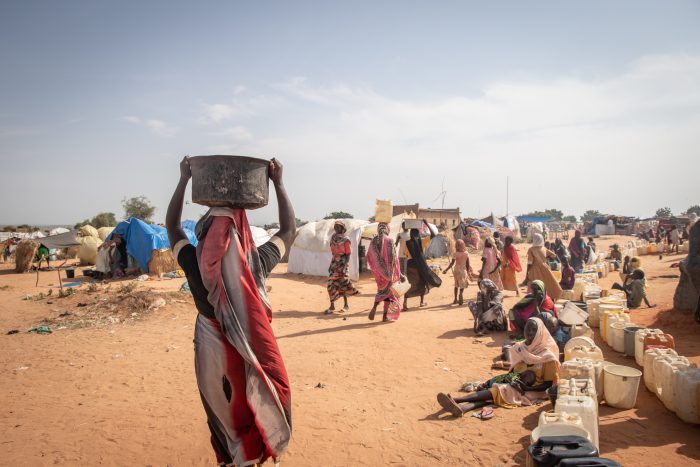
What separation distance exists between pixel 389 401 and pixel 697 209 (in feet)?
281

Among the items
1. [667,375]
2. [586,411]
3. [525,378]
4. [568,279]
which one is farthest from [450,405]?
[568,279]

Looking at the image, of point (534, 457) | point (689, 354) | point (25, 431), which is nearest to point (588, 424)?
point (534, 457)

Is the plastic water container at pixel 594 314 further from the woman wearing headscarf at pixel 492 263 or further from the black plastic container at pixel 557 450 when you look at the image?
the black plastic container at pixel 557 450

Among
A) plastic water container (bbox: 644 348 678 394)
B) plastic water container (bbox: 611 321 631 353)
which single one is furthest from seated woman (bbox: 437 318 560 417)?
plastic water container (bbox: 611 321 631 353)

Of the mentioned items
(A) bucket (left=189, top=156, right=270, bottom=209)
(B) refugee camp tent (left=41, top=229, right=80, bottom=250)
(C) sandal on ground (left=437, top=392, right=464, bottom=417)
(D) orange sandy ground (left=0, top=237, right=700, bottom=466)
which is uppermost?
(A) bucket (left=189, top=156, right=270, bottom=209)

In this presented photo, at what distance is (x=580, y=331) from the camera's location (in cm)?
619

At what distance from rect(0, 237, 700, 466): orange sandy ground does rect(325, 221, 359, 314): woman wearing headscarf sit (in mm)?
891

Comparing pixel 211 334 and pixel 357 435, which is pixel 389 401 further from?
pixel 211 334

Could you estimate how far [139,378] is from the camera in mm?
5930

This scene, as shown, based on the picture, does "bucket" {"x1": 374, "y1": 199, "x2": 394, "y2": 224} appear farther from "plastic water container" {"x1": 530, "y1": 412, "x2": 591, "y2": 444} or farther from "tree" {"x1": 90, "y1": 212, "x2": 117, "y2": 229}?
"tree" {"x1": 90, "y1": 212, "x2": 117, "y2": 229}

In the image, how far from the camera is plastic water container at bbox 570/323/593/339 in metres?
6.14

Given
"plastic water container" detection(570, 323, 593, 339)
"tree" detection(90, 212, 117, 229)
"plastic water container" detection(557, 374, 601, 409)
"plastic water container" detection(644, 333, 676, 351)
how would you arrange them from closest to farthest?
"plastic water container" detection(557, 374, 601, 409), "plastic water container" detection(644, 333, 676, 351), "plastic water container" detection(570, 323, 593, 339), "tree" detection(90, 212, 117, 229)

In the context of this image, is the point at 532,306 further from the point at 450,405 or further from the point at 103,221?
the point at 103,221

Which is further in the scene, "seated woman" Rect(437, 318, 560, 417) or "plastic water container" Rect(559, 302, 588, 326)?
"plastic water container" Rect(559, 302, 588, 326)
